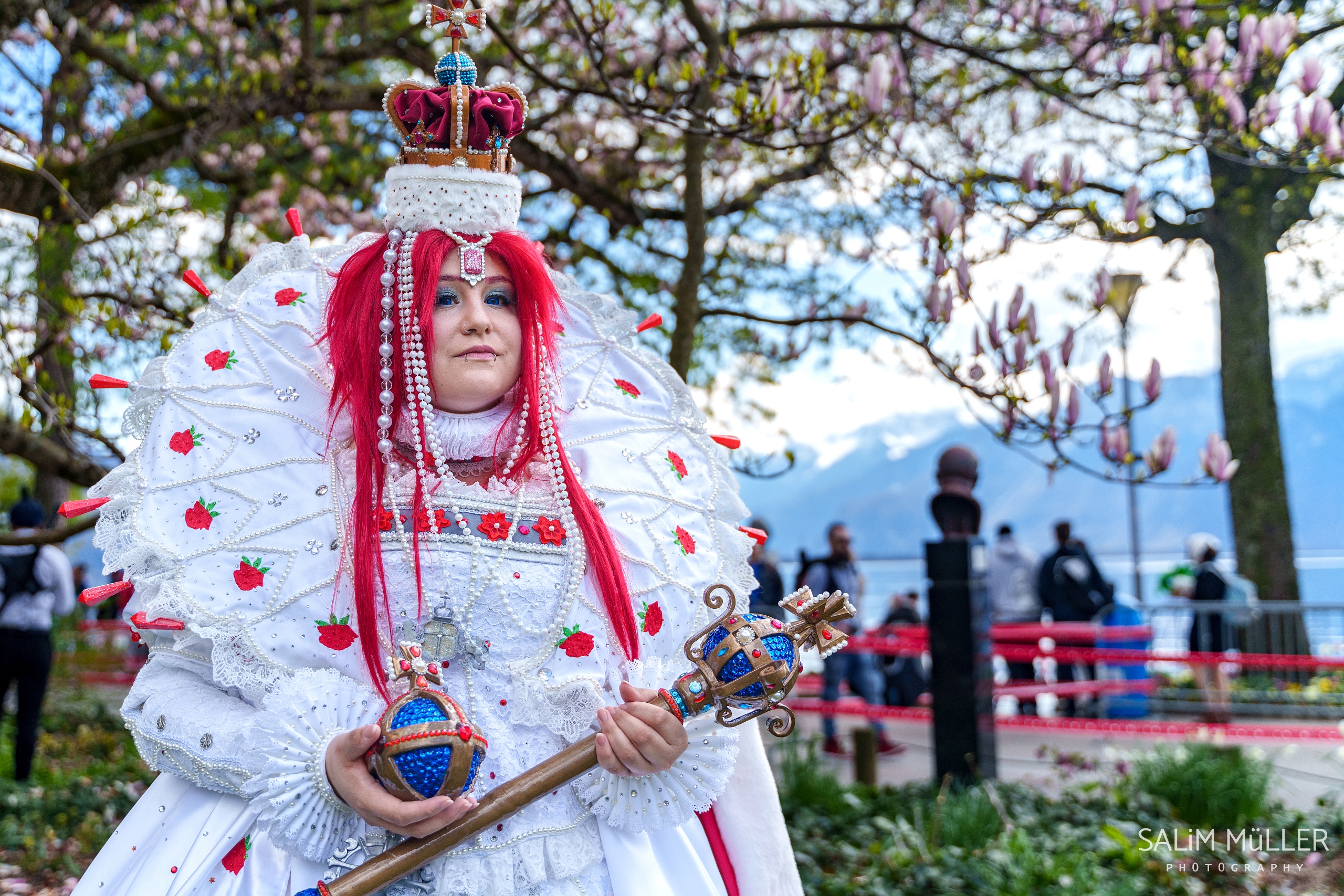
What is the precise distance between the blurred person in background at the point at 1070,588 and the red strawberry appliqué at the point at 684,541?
22.6 ft

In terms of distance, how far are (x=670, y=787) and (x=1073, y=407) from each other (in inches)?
78.8

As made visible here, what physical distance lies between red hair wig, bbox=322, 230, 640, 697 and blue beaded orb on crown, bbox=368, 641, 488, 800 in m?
0.28

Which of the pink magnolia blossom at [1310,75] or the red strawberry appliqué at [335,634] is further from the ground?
the pink magnolia blossom at [1310,75]

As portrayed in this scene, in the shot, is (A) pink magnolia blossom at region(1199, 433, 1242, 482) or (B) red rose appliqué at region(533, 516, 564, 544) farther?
(A) pink magnolia blossom at region(1199, 433, 1242, 482)

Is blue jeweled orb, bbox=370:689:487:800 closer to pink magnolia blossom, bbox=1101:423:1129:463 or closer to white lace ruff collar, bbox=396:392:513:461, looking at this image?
white lace ruff collar, bbox=396:392:513:461

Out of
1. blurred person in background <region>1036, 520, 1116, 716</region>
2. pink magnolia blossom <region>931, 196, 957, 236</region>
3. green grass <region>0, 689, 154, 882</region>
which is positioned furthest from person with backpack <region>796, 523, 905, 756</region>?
green grass <region>0, 689, 154, 882</region>

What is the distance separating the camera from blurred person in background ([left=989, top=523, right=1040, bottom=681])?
8.52 metres

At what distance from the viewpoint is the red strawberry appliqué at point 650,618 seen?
6.63 feet

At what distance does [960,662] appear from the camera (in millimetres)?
5141

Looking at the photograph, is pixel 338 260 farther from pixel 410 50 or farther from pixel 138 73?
pixel 138 73

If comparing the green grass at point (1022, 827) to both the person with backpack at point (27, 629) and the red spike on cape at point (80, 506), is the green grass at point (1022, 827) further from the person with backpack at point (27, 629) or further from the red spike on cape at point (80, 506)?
the person with backpack at point (27, 629)

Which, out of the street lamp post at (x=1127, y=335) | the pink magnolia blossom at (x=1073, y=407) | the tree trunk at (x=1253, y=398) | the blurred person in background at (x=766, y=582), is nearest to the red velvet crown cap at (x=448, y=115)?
the pink magnolia blossom at (x=1073, y=407)

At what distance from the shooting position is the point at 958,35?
4.28 m

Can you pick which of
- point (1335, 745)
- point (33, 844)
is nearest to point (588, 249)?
point (33, 844)
